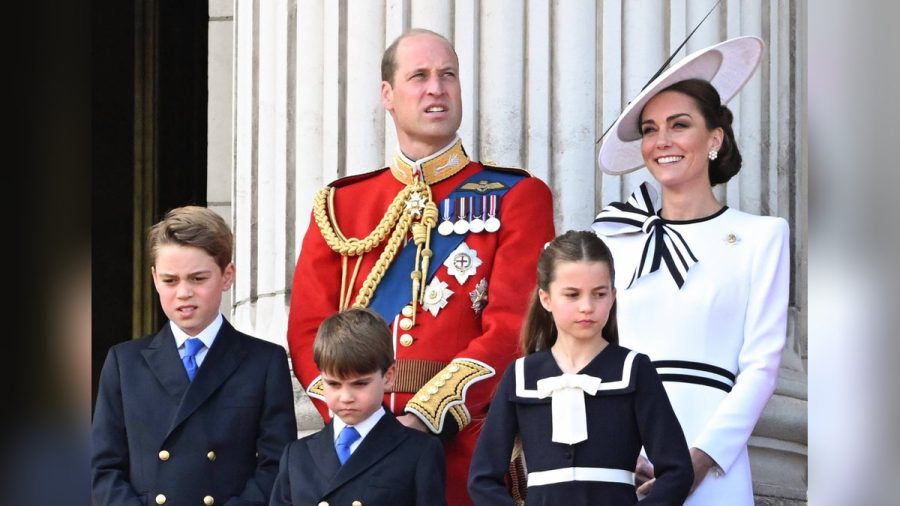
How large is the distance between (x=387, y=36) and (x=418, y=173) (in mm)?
1010

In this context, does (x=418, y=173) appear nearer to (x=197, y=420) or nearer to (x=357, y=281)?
(x=357, y=281)

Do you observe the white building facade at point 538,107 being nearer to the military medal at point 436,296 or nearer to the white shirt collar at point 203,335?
the military medal at point 436,296

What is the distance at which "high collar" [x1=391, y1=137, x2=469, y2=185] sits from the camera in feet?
15.1

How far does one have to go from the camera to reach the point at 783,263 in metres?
4.09

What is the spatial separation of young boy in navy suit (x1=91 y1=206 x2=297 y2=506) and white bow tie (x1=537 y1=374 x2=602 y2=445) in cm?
83

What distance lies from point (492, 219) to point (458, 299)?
25 cm

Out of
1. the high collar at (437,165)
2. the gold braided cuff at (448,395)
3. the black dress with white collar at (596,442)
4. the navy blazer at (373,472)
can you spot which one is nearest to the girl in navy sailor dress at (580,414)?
the black dress with white collar at (596,442)

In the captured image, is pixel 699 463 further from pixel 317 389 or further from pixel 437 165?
pixel 437 165

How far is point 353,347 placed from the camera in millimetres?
3801

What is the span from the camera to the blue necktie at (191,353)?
13.8 ft

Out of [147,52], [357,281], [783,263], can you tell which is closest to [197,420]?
[357,281]

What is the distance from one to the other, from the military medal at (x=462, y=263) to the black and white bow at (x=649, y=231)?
0.36 meters

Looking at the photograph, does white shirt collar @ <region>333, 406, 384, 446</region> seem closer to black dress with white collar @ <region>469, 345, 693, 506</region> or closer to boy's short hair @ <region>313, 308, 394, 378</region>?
boy's short hair @ <region>313, 308, 394, 378</region>

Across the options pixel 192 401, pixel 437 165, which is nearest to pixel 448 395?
pixel 192 401
